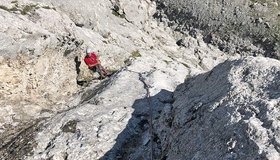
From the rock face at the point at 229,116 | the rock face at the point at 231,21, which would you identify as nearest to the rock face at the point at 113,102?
the rock face at the point at 229,116

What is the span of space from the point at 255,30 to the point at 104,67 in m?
26.2

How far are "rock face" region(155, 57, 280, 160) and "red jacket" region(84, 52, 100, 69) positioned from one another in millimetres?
12202

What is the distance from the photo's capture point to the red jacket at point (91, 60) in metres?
32.6

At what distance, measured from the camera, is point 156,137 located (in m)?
20.8

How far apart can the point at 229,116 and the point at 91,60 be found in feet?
60.0

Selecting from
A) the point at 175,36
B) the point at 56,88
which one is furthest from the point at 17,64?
the point at 175,36

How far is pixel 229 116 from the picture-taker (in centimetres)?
1612

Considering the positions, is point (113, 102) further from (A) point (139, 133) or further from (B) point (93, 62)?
(B) point (93, 62)

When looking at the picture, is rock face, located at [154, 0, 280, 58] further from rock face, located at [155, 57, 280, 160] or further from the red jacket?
rock face, located at [155, 57, 280, 160]

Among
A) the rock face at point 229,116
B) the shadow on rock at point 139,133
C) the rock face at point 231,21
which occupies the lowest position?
the rock face at point 231,21

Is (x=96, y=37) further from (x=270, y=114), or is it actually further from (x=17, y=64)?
(x=270, y=114)

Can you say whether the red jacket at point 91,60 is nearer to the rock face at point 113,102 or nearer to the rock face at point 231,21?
the rock face at point 113,102

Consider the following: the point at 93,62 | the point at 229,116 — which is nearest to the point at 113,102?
the point at 93,62

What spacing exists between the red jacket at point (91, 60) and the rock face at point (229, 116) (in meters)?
12.2
